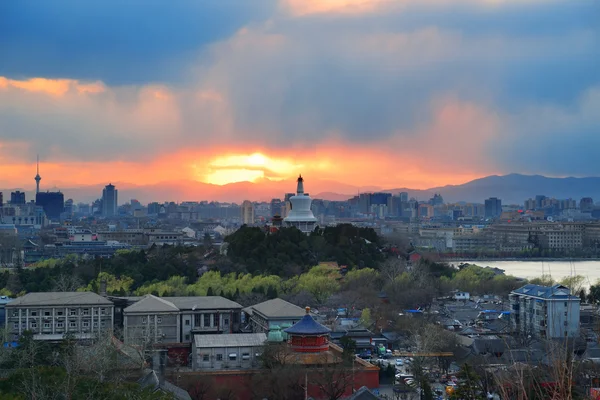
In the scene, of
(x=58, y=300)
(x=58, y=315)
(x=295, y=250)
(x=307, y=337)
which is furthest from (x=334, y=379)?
(x=295, y=250)

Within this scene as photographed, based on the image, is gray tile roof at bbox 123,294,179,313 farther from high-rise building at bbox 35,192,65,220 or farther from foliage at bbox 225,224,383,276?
high-rise building at bbox 35,192,65,220

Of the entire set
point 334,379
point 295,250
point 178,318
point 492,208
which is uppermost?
point 492,208

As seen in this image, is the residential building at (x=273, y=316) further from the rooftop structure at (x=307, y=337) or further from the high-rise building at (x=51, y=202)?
the high-rise building at (x=51, y=202)

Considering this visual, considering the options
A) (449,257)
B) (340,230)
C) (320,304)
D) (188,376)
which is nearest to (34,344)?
(188,376)

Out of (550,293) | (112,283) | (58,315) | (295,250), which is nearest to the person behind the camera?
(58,315)

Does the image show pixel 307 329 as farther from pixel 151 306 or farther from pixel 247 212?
pixel 247 212

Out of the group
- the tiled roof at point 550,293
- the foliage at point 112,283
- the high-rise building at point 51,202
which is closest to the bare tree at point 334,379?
the tiled roof at point 550,293

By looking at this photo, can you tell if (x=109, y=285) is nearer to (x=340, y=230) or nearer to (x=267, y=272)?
(x=267, y=272)

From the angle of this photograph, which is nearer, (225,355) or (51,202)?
(225,355)
